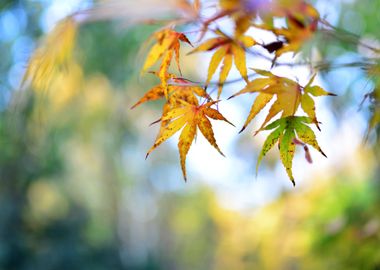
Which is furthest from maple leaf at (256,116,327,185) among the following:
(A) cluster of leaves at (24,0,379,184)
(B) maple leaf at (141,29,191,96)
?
Result: (B) maple leaf at (141,29,191,96)

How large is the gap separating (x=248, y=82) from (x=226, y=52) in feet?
0.17

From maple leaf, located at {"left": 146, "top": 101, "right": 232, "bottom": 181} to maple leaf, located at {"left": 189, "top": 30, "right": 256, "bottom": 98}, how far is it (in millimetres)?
25

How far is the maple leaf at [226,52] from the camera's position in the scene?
51cm

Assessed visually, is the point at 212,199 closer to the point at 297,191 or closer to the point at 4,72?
the point at 297,191

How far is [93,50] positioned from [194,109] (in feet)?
9.42

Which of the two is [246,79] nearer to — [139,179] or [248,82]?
[248,82]

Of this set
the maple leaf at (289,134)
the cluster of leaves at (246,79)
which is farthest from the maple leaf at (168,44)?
the maple leaf at (289,134)

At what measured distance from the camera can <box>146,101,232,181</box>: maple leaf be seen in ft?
1.72

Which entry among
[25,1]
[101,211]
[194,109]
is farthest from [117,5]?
[101,211]

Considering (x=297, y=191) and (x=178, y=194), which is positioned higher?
(x=297, y=191)

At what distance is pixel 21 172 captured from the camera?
17.9ft

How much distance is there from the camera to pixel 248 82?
0.49m

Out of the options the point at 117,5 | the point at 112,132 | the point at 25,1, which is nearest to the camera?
the point at 117,5

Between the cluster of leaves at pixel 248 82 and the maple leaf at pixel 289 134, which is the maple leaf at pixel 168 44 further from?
the maple leaf at pixel 289 134
